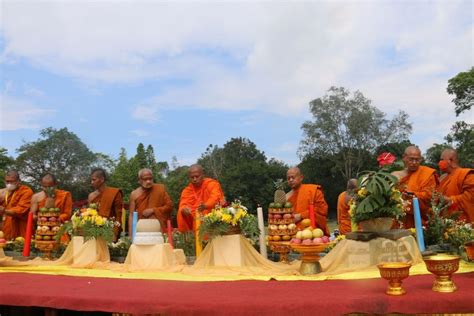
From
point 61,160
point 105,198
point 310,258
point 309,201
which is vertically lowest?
point 310,258

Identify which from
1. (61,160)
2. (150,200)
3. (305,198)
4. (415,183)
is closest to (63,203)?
(150,200)

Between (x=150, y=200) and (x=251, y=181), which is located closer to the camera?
(x=150, y=200)

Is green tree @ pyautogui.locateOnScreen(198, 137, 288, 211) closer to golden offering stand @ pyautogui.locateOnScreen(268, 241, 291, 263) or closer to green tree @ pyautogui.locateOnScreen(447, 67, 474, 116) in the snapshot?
green tree @ pyautogui.locateOnScreen(447, 67, 474, 116)

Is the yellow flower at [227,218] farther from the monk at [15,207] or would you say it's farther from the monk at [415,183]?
the monk at [15,207]

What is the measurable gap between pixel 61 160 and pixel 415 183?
48.7 meters

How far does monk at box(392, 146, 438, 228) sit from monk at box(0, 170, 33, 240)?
786 cm

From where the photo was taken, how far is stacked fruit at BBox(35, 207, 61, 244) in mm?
8648

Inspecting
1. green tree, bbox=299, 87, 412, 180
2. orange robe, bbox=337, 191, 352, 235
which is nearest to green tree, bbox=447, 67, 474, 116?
green tree, bbox=299, 87, 412, 180

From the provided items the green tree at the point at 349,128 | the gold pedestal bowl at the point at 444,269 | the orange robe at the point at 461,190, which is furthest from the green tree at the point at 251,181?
the gold pedestal bowl at the point at 444,269

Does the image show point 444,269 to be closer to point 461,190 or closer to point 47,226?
point 461,190

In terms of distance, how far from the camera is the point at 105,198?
386 inches

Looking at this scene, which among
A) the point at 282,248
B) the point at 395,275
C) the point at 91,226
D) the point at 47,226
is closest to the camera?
the point at 395,275

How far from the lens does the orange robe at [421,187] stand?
729 centimetres

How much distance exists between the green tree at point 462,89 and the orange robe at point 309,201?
28.1 metres
